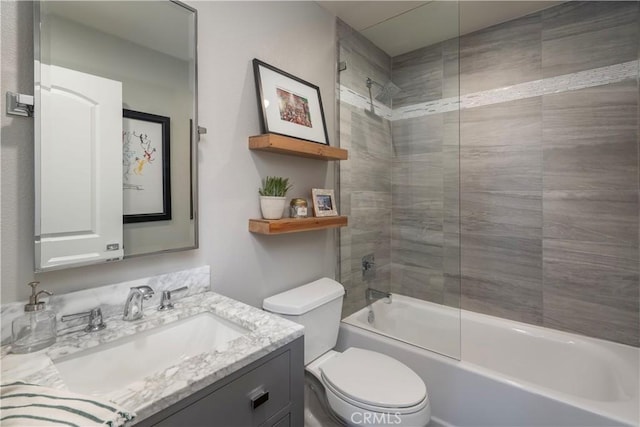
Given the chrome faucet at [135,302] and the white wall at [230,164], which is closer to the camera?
the white wall at [230,164]

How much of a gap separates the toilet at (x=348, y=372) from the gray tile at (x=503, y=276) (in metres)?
1.12

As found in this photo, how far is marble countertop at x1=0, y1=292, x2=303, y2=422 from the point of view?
2.19 ft

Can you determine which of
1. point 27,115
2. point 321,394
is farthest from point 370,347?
point 27,115

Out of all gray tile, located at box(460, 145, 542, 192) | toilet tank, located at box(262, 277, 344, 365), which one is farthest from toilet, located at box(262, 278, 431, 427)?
gray tile, located at box(460, 145, 542, 192)

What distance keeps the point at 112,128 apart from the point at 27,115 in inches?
8.2

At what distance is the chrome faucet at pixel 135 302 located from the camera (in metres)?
1.03

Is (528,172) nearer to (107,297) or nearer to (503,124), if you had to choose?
(503,124)

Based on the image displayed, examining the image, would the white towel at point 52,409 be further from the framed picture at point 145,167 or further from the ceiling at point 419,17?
the ceiling at point 419,17

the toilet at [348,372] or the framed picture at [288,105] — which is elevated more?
the framed picture at [288,105]

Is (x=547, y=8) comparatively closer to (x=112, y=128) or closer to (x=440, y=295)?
(x=440, y=295)

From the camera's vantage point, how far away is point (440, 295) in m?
2.09

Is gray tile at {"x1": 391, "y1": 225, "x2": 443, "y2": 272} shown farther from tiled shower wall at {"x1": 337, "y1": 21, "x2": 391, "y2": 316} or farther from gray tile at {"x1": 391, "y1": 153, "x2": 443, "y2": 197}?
gray tile at {"x1": 391, "y1": 153, "x2": 443, "y2": 197}

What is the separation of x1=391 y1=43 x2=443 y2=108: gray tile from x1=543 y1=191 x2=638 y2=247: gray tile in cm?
104

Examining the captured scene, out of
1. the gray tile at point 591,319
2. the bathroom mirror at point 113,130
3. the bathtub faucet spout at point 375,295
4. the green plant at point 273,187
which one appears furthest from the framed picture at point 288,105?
the gray tile at point 591,319
